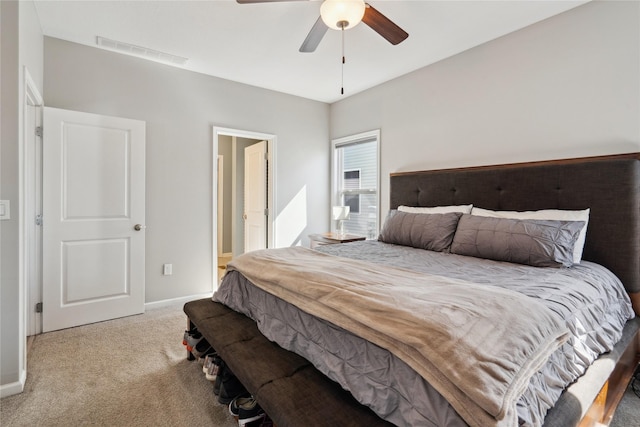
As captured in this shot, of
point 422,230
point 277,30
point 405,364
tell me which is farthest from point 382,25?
point 405,364

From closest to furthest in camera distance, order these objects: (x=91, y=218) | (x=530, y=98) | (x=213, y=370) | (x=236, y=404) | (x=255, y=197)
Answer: (x=236, y=404) → (x=213, y=370) → (x=530, y=98) → (x=91, y=218) → (x=255, y=197)

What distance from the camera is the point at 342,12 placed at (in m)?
1.95

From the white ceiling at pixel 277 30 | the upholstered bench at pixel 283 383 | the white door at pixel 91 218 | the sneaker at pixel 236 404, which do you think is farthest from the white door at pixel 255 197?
the sneaker at pixel 236 404

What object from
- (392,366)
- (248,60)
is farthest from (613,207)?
(248,60)

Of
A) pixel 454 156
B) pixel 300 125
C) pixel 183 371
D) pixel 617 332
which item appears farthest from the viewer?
pixel 300 125

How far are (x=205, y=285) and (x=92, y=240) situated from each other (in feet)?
4.06

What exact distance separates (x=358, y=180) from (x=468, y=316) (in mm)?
3502

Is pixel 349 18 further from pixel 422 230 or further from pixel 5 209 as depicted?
pixel 5 209

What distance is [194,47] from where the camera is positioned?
2.98 metres

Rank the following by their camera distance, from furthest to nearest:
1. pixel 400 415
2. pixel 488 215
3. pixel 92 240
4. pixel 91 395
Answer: pixel 92 240 < pixel 488 215 < pixel 91 395 < pixel 400 415

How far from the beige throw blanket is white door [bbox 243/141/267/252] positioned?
9.46 feet

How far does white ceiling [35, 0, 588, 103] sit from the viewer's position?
237cm

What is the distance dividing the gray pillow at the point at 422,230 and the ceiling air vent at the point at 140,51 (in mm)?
2731

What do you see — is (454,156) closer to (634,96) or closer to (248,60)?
(634,96)
